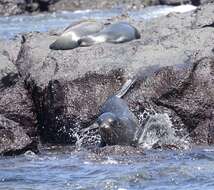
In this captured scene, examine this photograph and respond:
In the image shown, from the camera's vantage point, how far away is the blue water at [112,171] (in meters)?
8.12

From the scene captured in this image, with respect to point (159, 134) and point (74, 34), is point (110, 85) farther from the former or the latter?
point (74, 34)

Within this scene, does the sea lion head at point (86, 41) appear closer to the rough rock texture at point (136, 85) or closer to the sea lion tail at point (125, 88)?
the rough rock texture at point (136, 85)

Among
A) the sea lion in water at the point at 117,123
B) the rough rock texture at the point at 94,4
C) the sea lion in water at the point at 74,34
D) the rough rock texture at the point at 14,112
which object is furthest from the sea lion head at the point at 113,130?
the rough rock texture at the point at 94,4

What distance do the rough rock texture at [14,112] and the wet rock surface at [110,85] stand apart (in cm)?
1

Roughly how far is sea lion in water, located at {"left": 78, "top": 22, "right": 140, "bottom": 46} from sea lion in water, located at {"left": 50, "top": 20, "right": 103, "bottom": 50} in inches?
7.7

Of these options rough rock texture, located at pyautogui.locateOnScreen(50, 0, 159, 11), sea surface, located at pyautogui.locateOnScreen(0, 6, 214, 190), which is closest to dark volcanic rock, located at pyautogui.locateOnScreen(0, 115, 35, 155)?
sea surface, located at pyautogui.locateOnScreen(0, 6, 214, 190)

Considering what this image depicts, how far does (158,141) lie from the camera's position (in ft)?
34.0

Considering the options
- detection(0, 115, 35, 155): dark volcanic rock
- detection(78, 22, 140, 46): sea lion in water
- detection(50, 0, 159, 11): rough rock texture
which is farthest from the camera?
detection(50, 0, 159, 11): rough rock texture

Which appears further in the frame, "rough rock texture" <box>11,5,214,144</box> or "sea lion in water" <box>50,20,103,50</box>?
"sea lion in water" <box>50,20,103,50</box>

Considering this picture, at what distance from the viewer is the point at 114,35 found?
1330 cm

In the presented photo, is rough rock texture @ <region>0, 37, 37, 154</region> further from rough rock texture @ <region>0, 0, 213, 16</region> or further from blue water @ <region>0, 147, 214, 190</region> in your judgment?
rough rock texture @ <region>0, 0, 213, 16</region>

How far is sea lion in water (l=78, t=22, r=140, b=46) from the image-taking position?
42.9 ft

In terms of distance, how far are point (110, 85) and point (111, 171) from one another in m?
2.76

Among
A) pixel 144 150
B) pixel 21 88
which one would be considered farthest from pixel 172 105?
pixel 21 88
